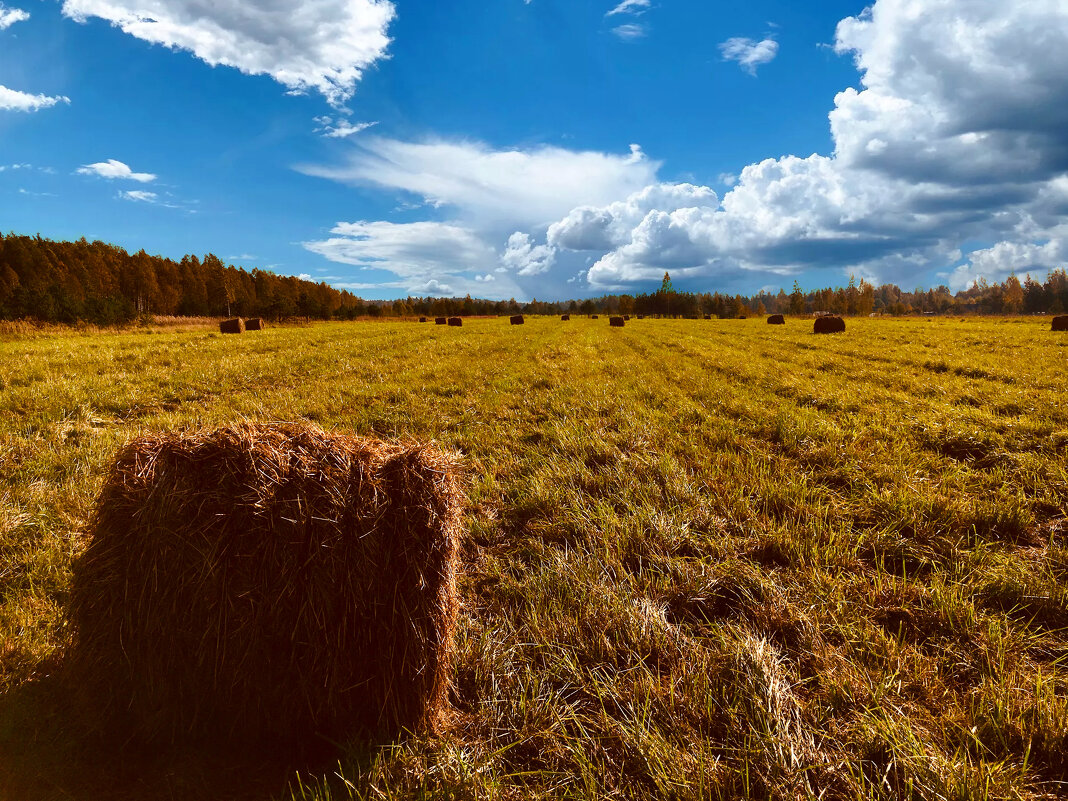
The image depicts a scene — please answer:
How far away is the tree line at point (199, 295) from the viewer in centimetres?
4994

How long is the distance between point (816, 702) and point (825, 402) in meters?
9.27

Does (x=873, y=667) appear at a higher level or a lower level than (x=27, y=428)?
lower

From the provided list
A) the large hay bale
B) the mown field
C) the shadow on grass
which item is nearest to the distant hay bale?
the mown field

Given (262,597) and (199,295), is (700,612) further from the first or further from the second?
(199,295)

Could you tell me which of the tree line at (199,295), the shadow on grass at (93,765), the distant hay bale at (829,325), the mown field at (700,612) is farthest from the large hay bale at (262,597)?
the tree line at (199,295)

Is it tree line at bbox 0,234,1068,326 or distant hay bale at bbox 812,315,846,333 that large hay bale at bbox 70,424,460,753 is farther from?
tree line at bbox 0,234,1068,326

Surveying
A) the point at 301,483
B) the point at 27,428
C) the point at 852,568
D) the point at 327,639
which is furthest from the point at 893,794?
the point at 27,428

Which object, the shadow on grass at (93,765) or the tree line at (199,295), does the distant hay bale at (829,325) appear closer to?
the shadow on grass at (93,765)

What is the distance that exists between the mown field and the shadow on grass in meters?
0.01

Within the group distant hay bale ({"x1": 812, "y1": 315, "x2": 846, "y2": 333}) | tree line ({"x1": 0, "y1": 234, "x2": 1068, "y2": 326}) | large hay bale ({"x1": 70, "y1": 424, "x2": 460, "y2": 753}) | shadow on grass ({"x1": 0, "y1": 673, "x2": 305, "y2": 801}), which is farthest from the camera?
tree line ({"x1": 0, "y1": 234, "x2": 1068, "y2": 326})

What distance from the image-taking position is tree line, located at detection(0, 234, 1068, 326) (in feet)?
164

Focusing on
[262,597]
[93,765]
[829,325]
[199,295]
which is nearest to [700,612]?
[262,597]

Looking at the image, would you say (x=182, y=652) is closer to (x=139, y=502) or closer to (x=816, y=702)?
(x=139, y=502)

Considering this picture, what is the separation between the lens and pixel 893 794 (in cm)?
222
